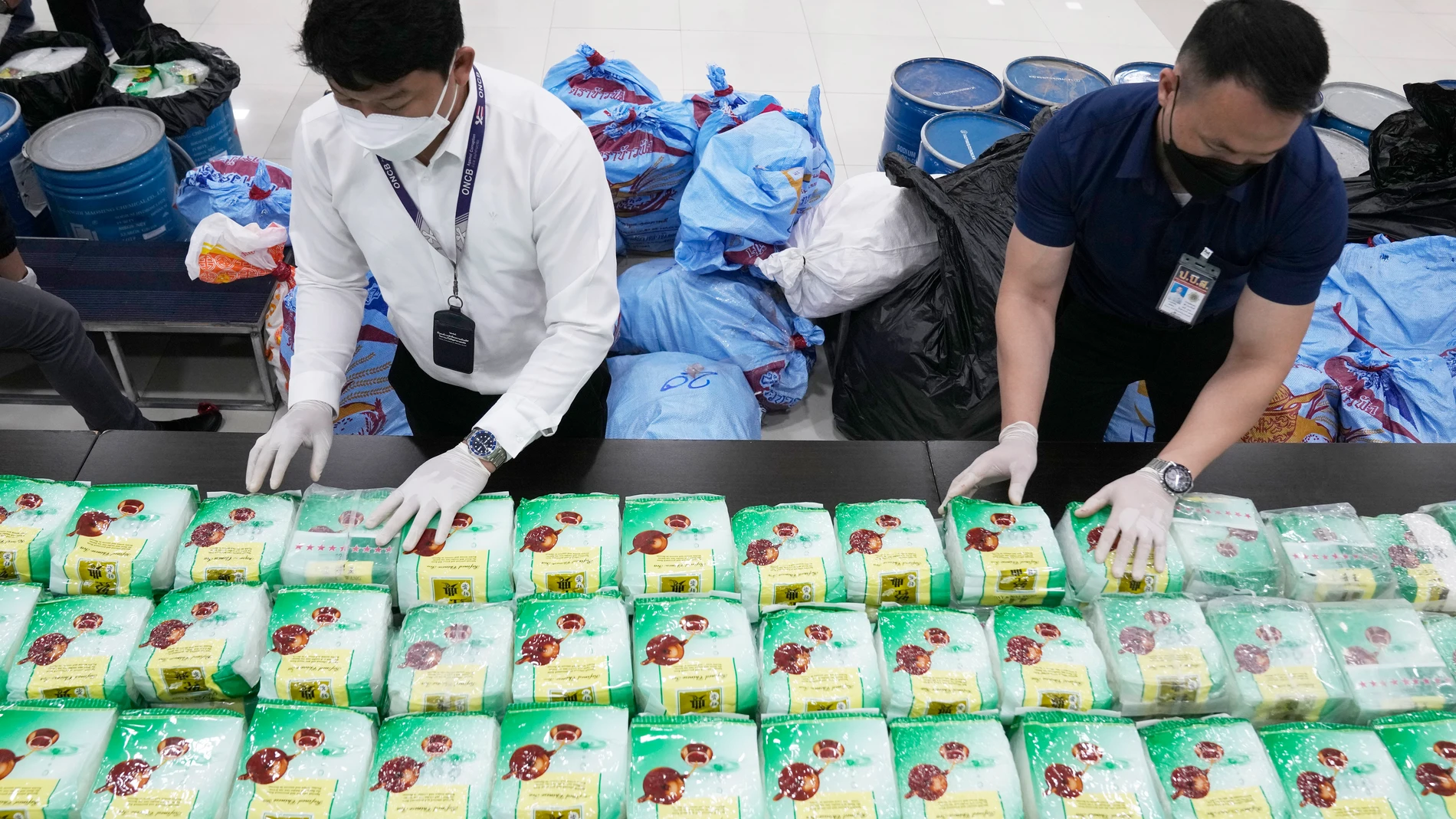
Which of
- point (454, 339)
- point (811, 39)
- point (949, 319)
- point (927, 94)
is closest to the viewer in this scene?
point (454, 339)

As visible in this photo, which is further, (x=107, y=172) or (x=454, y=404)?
(x=107, y=172)

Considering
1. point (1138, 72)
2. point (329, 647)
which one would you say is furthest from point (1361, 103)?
point (329, 647)

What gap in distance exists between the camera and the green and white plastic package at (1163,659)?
1.24 m

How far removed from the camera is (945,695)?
1.22m

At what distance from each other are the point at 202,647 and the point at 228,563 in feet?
0.46

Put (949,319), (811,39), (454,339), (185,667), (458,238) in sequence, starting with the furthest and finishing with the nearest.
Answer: (811,39) → (949,319) → (454,339) → (458,238) → (185,667)

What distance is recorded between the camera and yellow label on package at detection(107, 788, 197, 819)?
1063mm

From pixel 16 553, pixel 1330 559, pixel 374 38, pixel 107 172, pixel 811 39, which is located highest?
pixel 374 38

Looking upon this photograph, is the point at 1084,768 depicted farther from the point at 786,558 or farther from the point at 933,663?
the point at 786,558

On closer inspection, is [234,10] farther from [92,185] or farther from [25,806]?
[25,806]

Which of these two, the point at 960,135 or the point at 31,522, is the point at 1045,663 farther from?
the point at 960,135

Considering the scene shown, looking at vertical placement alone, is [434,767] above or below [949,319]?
above

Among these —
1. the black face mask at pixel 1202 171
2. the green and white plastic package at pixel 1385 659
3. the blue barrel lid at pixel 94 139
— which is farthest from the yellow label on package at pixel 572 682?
the blue barrel lid at pixel 94 139

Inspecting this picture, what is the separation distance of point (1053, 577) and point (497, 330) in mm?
1000
